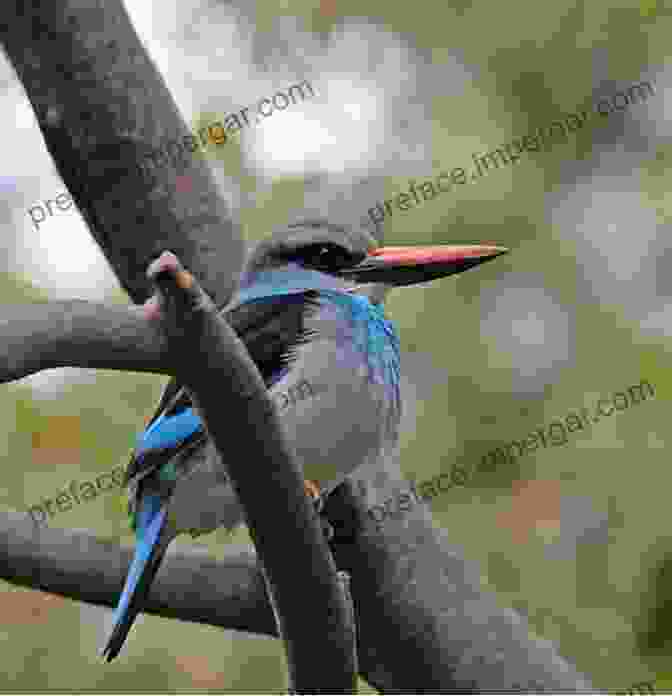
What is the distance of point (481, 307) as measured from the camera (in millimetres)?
3283

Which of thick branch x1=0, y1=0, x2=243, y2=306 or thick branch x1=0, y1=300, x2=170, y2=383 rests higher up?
thick branch x1=0, y1=0, x2=243, y2=306

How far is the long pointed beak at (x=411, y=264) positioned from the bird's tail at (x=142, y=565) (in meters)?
0.53

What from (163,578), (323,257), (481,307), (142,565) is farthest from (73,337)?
(481,307)

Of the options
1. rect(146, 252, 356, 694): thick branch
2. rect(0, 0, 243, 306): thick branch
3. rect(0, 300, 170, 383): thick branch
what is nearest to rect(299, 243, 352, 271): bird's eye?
rect(0, 0, 243, 306): thick branch

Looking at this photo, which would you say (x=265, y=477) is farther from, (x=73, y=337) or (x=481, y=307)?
(x=481, y=307)

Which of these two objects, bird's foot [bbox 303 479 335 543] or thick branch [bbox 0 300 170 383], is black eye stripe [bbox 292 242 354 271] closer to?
bird's foot [bbox 303 479 335 543]

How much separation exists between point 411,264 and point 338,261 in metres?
0.12

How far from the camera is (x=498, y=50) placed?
3.47 metres

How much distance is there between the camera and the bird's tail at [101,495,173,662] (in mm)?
1987

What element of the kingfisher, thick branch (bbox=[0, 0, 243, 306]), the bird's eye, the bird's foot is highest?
thick branch (bbox=[0, 0, 243, 306])

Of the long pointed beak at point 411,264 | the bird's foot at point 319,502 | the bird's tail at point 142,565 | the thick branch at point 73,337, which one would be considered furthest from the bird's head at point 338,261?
the thick branch at point 73,337

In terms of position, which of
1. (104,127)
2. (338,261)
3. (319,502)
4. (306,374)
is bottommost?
(319,502)

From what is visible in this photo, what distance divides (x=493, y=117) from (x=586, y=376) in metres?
0.66

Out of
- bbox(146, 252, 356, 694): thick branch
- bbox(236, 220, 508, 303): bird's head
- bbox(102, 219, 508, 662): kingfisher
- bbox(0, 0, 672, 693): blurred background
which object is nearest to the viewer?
bbox(146, 252, 356, 694): thick branch
